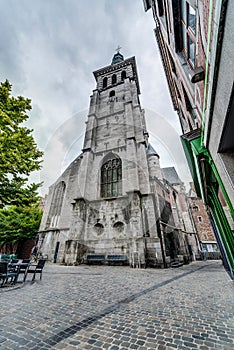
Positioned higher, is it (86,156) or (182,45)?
(86,156)

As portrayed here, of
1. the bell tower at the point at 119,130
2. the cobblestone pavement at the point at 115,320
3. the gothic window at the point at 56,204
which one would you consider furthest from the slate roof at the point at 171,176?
the cobblestone pavement at the point at 115,320

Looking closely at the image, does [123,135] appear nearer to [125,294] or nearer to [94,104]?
[94,104]

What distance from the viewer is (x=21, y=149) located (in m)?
7.33

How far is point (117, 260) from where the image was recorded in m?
10.7

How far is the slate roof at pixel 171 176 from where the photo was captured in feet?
95.0

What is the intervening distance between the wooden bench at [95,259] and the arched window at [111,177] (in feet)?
16.3

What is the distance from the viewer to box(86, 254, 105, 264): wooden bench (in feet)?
36.1

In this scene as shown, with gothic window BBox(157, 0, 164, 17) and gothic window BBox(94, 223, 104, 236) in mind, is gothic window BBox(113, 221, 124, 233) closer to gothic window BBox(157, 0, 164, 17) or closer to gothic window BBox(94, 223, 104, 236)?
gothic window BBox(94, 223, 104, 236)

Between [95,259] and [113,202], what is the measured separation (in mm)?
4441

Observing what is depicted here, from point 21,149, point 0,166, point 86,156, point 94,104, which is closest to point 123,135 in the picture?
point 86,156

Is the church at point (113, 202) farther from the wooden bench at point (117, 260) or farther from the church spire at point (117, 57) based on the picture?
the church spire at point (117, 57)

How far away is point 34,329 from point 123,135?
16.1 m

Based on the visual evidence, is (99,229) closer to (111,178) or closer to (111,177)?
(111,178)

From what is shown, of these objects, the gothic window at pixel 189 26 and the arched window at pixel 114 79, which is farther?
the arched window at pixel 114 79
